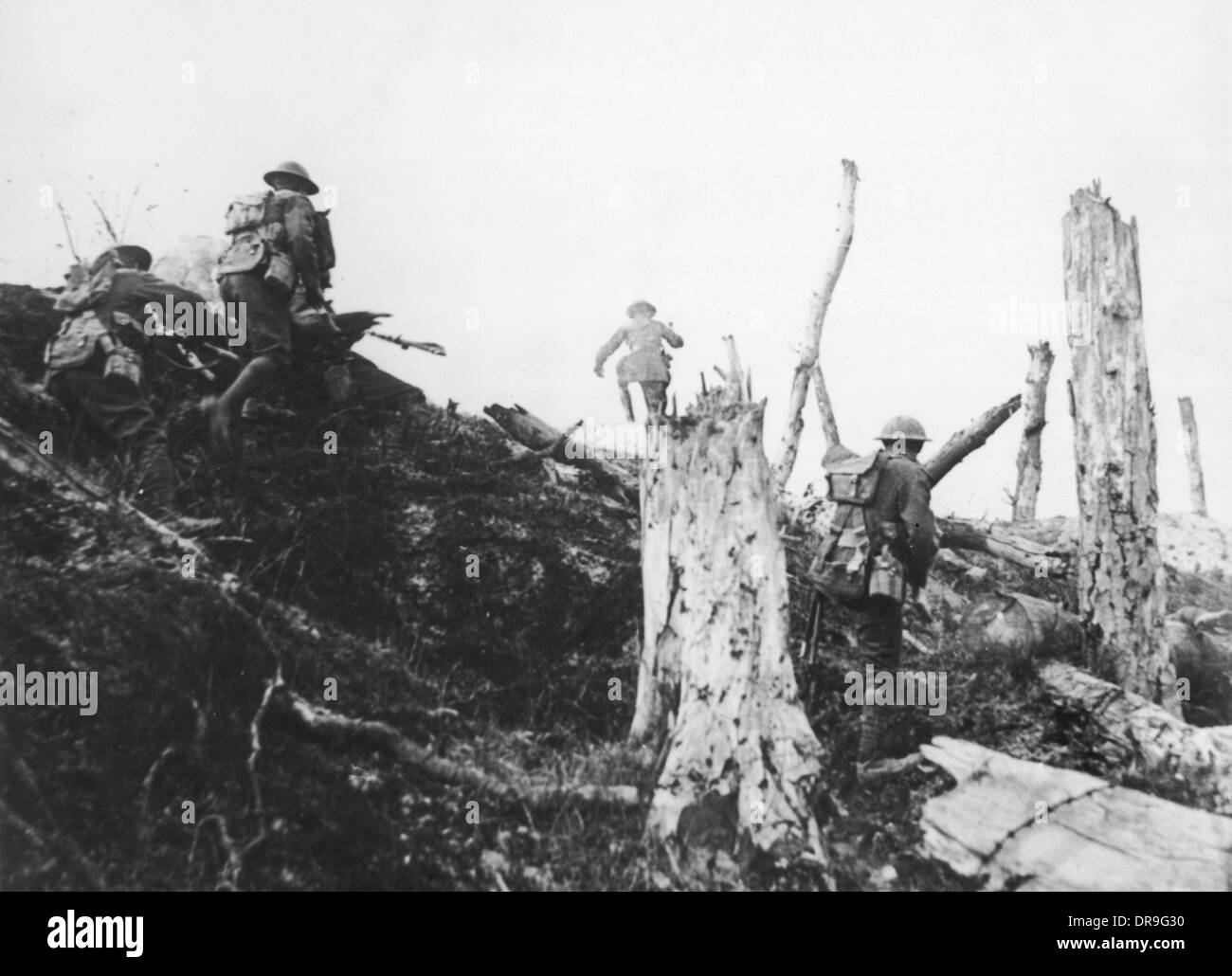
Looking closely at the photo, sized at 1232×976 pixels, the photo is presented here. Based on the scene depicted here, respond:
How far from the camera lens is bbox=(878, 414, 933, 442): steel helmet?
5223 millimetres

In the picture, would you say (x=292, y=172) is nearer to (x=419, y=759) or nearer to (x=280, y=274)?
(x=280, y=274)

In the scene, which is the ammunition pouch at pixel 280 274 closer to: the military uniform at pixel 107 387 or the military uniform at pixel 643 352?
the military uniform at pixel 107 387

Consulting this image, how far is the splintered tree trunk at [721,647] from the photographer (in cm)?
407

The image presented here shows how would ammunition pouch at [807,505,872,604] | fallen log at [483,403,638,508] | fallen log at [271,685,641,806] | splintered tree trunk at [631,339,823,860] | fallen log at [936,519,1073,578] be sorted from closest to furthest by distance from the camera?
splintered tree trunk at [631,339,823,860], fallen log at [271,685,641,806], ammunition pouch at [807,505,872,604], fallen log at [483,403,638,508], fallen log at [936,519,1073,578]

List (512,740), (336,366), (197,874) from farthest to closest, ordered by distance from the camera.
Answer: (336,366), (512,740), (197,874)

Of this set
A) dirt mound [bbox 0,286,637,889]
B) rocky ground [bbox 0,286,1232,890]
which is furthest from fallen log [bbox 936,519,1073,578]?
dirt mound [bbox 0,286,637,889]

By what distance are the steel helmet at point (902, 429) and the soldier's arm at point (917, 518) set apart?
10.9 inches

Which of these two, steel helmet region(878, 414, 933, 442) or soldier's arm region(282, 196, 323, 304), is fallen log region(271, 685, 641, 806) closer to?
steel helmet region(878, 414, 933, 442)

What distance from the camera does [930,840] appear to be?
4188mm

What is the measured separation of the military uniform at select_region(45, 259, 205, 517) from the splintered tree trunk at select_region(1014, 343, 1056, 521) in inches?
327

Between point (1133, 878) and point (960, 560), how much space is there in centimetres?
359

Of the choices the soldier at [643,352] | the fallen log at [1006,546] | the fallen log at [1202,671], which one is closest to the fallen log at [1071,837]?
the fallen log at [1202,671]
